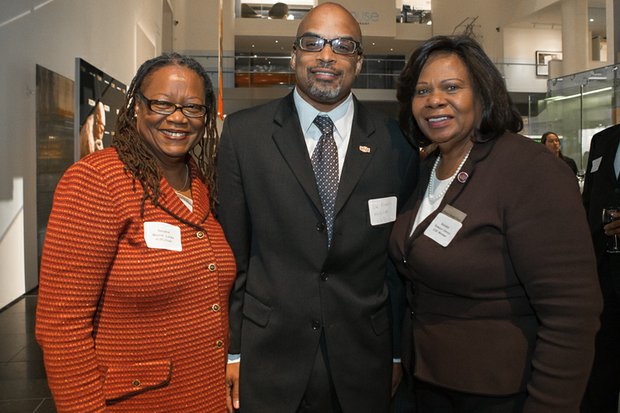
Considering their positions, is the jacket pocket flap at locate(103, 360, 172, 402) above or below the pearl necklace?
below

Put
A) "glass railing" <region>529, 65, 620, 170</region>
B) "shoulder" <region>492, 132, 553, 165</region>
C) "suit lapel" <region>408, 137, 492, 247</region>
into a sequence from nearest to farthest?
1. "shoulder" <region>492, 132, 553, 165</region>
2. "suit lapel" <region>408, 137, 492, 247</region>
3. "glass railing" <region>529, 65, 620, 170</region>

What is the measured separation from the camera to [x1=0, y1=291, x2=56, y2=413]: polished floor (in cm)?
356

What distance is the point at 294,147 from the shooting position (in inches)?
72.5

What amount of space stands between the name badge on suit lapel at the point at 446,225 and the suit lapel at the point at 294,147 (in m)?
0.37

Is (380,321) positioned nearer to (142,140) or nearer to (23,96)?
(142,140)

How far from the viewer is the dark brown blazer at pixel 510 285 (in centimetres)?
146

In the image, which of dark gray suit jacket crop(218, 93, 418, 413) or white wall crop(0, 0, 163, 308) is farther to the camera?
white wall crop(0, 0, 163, 308)

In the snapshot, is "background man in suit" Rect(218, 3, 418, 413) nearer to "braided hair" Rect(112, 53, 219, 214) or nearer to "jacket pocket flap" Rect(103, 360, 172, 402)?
"braided hair" Rect(112, 53, 219, 214)

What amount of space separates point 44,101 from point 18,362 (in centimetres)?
347

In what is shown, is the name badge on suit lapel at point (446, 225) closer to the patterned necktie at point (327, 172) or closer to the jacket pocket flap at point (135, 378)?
the patterned necktie at point (327, 172)

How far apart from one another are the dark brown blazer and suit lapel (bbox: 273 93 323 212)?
0.38 m

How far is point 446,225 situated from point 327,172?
449mm

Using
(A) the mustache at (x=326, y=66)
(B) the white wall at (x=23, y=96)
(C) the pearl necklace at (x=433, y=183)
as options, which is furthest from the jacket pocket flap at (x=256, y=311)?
(B) the white wall at (x=23, y=96)

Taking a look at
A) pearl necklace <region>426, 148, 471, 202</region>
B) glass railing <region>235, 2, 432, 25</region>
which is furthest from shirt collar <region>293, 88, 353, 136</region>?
glass railing <region>235, 2, 432, 25</region>
